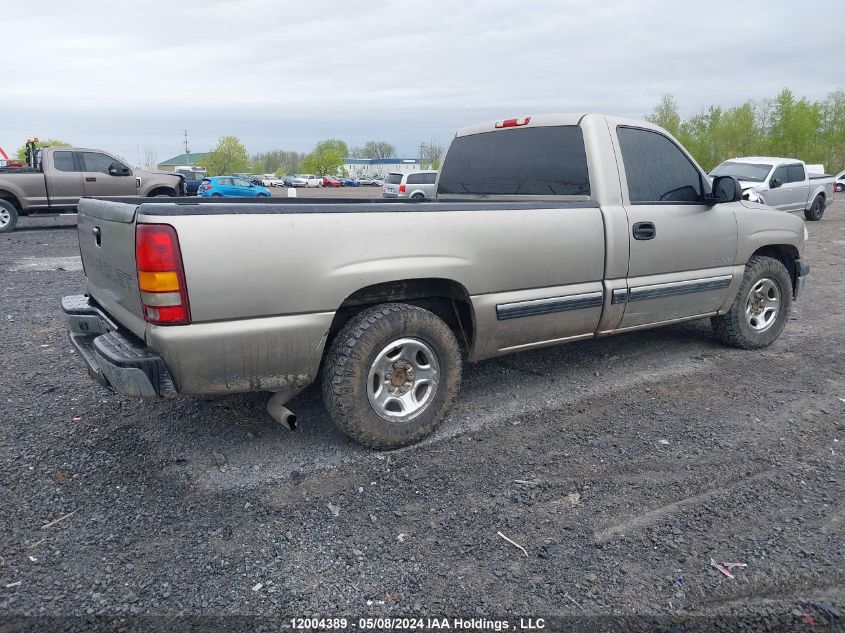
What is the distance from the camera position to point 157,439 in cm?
388

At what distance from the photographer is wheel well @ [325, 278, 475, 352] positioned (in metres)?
3.69

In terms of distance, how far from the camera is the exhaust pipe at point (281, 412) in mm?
A: 3518

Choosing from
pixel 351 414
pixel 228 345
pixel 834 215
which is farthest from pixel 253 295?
pixel 834 215

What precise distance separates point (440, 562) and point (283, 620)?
2.23 ft

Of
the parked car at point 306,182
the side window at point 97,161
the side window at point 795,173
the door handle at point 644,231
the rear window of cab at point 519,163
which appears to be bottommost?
the parked car at point 306,182

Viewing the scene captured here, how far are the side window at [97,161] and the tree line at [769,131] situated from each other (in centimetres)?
5273

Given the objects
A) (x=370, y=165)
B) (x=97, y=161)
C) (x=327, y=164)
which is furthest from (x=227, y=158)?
(x=97, y=161)

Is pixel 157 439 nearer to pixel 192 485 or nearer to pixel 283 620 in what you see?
pixel 192 485

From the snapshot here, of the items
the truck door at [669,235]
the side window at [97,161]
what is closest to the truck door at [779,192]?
the truck door at [669,235]

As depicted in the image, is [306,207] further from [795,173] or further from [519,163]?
[795,173]

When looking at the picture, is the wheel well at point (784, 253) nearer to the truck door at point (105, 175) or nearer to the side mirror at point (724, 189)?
the side mirror at point (724, 189)

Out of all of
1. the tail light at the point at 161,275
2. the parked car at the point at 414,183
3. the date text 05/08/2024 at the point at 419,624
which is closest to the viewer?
the date text 05/08/2024 at the point at 419,624

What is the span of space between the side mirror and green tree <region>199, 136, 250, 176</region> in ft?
361

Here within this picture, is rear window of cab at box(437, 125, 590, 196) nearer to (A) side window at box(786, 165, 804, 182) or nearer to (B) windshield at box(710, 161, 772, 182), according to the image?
(B) windshield at box(710, 161, 772, 182)
